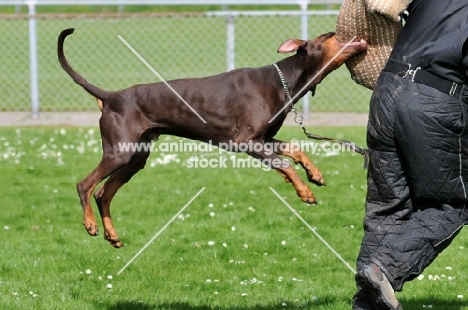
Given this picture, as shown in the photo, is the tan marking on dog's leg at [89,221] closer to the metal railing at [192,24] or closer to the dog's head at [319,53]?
the dog's head at [319,53]

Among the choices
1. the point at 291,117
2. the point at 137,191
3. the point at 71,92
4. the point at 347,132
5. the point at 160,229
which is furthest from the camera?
the point at 71,92

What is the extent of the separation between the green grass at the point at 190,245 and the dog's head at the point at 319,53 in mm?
1351

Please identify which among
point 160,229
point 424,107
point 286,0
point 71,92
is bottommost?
point 71,92

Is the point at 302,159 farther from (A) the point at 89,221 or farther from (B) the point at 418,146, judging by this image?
(A) the point at 89,221

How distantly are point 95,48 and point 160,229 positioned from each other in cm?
685

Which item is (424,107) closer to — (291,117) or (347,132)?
(347,132)

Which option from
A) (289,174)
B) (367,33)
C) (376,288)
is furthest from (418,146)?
(289,174)

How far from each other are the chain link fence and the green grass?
3343 millimetres

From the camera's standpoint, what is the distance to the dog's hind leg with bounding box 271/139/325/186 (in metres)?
4.94

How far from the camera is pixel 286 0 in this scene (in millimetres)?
11695

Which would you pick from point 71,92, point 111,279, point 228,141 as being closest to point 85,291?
point 111,279

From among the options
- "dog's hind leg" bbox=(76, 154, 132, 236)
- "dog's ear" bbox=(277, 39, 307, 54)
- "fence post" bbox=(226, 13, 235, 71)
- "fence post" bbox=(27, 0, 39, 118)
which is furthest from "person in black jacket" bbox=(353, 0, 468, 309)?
"fence post" bbox=(27, 0, 39, 118)

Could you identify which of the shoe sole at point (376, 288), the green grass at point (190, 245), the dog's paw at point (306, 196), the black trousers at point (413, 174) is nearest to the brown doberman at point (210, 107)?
the dog's paw at point (306, 196)

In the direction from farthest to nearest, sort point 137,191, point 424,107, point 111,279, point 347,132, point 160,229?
point 347,132 → point 137,191 → point 160,229 → point 111,279 → point 424,107
